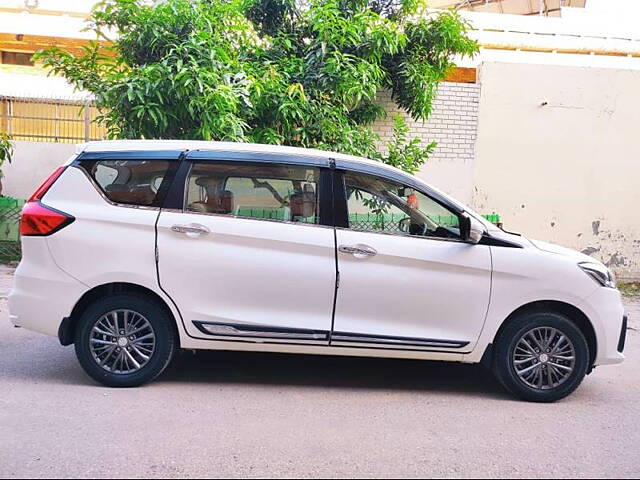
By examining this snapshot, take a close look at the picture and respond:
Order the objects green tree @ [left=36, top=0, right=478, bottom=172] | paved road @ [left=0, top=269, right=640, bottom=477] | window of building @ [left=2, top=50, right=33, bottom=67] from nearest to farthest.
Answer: paved road @ [left=0, top=269, right=640, bottom=477] → green tree @ [left=36, top=0, right=478, bottom=172] → window of building @ [left=2, top=50, right=33, bottom=67]

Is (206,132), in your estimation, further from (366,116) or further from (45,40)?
(45,40)

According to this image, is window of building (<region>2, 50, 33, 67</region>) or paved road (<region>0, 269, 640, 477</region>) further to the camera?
window of building (<region>2, 50, 33, 67</region>)

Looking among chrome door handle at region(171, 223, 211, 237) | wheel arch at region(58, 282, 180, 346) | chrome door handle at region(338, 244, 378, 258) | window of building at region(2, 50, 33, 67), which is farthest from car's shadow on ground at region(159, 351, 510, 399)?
window of building at region(2, 50, 33, 67)

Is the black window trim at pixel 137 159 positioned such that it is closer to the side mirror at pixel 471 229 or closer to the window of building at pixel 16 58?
the side mirror at pixel 471 229

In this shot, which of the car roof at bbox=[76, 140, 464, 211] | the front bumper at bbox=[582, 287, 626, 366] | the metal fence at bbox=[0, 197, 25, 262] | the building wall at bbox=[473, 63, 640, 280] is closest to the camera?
the front bumper at bbox=[582, 287, 626, 366]

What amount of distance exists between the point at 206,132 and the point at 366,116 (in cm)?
338

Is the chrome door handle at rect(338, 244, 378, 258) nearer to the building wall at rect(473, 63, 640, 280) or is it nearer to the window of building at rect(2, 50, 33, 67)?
the building wall at rect(473, 63, 640, 280)

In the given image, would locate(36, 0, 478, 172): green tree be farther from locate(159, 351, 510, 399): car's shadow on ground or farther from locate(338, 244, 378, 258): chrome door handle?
locate(338, 244, 378, 258): chrome door handle

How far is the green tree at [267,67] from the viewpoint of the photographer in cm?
779

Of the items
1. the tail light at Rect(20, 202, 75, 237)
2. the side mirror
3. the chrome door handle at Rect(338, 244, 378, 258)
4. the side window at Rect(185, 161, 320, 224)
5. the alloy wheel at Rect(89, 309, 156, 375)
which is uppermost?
the side window at Rect(185, 161, 320, 224)

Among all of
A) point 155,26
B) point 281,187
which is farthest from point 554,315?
point 155,26

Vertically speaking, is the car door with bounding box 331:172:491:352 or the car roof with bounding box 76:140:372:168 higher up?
the car roof with bounding box 76:140:372:168

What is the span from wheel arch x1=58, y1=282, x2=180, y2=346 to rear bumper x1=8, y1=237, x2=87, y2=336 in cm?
5

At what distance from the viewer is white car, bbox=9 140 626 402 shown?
5.06 m
